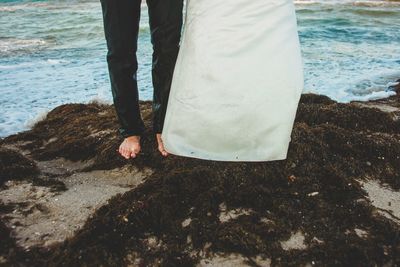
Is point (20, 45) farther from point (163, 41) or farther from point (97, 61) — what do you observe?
point (163, 41)

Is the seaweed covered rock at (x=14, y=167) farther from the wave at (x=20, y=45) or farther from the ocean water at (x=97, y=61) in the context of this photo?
the wave at (x=20, y=45)

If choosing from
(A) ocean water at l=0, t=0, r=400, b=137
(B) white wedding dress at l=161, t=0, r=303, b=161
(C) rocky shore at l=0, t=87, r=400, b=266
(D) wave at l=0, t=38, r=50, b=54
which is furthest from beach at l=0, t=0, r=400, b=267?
(D) wave at l=0, t=38, r=50, b=54

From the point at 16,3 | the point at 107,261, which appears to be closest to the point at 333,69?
the point at 107,261

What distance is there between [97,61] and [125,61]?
5349mm

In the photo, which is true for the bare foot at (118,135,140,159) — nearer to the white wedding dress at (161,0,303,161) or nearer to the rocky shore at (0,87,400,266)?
the rocky shore at (0,87,400,266)

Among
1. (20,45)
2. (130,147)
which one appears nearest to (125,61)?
(130,147)

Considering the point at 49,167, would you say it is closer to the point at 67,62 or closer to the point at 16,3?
the point at 67,62

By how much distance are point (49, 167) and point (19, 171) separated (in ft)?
0.81

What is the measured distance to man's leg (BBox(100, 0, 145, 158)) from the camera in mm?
2240

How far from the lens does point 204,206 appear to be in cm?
202

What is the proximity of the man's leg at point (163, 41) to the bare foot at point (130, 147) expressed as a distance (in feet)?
0.59

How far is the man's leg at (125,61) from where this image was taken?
7.35ft

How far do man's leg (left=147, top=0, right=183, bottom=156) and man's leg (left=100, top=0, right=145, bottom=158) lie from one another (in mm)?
121

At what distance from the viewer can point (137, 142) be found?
2678 mm
